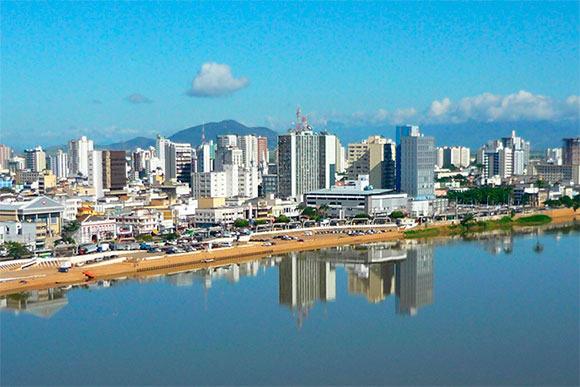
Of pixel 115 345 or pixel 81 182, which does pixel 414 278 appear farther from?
pixel 81 182

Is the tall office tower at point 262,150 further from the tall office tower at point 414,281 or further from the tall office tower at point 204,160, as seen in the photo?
the tall office tower at point 414,281

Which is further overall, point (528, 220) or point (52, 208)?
point (528, 220)

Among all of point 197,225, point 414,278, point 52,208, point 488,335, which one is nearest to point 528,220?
point 197,225

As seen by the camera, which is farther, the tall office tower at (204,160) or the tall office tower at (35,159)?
the tall office tower at (35,159)

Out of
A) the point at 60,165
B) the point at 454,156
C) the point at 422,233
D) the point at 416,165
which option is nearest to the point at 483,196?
the point at 416,165

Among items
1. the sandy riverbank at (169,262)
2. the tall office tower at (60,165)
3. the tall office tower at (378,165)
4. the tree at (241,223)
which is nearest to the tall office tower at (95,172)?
the tree at (241,223)

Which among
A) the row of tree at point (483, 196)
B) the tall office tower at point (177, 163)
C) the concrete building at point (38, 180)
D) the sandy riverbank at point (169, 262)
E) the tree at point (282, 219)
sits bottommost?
the sandy riverbank at point (169, 262)
